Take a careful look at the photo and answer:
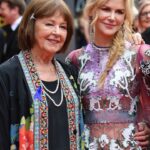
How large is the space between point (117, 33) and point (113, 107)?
538 mm

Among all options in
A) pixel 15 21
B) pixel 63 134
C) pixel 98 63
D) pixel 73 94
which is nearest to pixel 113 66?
pixel 98 63

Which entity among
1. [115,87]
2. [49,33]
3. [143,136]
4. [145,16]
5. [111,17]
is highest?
[145,16]

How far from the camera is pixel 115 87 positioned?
3760 mm

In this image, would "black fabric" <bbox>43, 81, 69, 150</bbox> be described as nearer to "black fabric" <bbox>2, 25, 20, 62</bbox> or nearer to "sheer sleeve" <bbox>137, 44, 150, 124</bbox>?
"sheer sleeve" <bbox>137, 44, 150, 124</bbox>

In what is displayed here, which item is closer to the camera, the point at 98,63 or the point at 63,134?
the point at 63,134

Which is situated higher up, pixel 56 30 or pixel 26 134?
pixel 56 30

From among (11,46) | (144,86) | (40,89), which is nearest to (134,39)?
(144,86)

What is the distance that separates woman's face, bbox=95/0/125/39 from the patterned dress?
0.67 ft

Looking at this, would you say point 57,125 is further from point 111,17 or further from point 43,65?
point 111,17

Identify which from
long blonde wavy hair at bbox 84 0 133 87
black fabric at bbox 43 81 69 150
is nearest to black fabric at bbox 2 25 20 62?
long blonde wavy hair at bbox 84 0 133 87

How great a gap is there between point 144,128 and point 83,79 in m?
0.53

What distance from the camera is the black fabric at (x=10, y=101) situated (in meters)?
3.36

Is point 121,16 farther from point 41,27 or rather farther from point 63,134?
point 63,134

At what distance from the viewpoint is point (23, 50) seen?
11.9 ft
